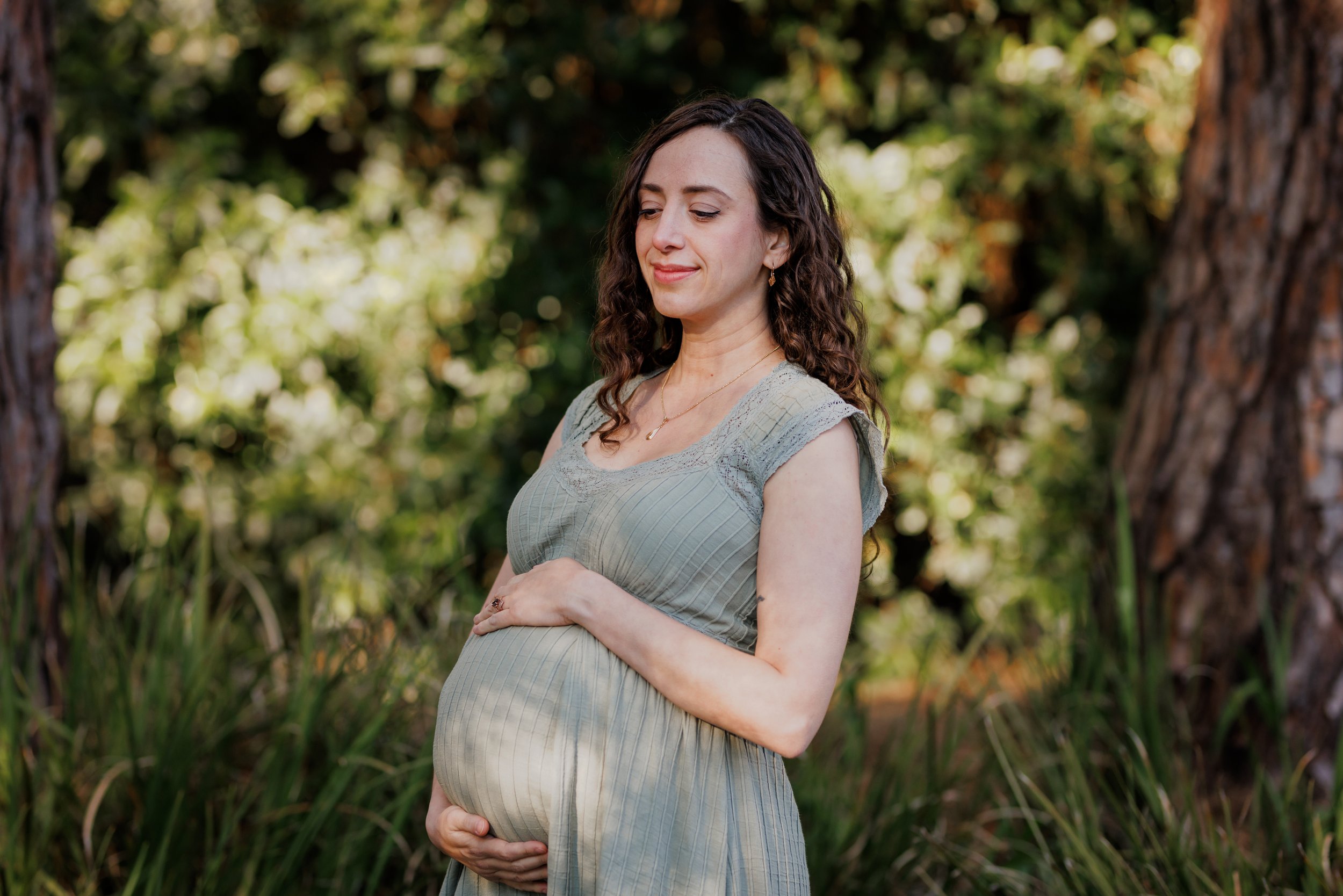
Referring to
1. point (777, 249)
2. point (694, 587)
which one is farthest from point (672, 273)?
point (694, 587)

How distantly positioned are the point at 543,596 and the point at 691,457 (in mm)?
304

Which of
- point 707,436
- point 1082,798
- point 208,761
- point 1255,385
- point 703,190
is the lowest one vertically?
point 1082,798

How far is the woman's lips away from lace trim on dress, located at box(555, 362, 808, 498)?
0.20 m

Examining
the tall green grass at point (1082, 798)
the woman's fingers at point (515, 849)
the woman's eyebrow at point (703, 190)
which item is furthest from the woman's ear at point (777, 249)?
the tall green grass at point (1082, 798)

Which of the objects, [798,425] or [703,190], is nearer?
[798,425]

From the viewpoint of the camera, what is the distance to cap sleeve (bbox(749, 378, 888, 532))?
1.69 m

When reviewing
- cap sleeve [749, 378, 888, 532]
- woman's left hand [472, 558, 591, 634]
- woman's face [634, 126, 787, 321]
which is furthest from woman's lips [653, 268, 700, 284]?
woman's left hand [472, 558, 591, 634]

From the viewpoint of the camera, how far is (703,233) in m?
1.81

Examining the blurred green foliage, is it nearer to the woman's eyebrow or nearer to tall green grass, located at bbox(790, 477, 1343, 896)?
tall green grass, located at bbox(790, 477, 1343, 896)

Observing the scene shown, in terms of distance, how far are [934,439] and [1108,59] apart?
1.61 metres

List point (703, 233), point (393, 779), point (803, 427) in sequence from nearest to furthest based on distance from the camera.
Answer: point (803, 427) < point (703, 233) < point (393, 779)

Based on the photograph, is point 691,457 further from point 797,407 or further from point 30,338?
point 30,338

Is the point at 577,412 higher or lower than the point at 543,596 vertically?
higher

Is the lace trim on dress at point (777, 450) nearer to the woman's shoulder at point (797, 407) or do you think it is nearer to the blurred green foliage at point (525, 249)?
the woman's shoulder at point (797, 407)
